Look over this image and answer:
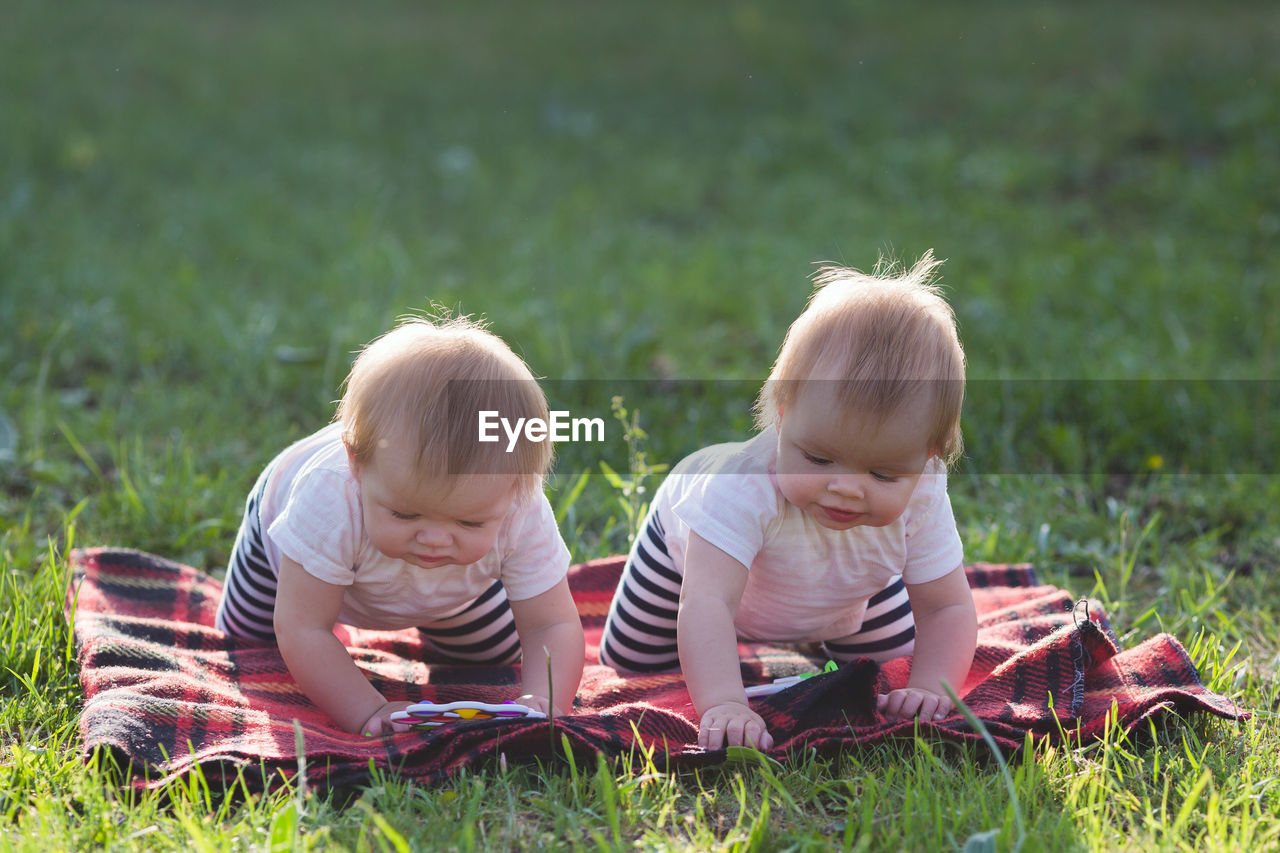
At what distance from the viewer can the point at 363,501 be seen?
1.96 meters

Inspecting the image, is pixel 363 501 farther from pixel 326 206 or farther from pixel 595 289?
pixel 326 206

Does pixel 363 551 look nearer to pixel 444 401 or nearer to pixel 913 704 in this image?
pixel 444 401

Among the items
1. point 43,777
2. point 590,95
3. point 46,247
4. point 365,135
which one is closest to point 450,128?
point 365,135

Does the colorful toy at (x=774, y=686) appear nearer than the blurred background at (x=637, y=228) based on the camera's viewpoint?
Yes

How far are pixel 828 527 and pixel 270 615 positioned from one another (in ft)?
3.57

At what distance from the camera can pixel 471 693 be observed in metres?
2.22

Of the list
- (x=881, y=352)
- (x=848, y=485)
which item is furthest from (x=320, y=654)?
(x=881, y=352)

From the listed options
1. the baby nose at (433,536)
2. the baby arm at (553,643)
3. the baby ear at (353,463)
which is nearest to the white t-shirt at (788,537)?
the baby arm at (553,643)

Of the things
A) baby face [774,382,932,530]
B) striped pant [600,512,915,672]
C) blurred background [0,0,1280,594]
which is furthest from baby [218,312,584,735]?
blurred background [0,0,1280,594]

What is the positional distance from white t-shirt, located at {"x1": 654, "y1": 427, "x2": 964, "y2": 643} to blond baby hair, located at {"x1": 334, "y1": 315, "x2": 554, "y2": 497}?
324 mm

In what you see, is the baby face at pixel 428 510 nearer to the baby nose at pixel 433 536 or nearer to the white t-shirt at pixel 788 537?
the baby nose at pixel 433 536

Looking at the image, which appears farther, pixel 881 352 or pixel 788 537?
pixel 788 537

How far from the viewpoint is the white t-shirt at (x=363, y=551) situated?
200cm

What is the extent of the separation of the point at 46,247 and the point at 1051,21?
6463 mm
